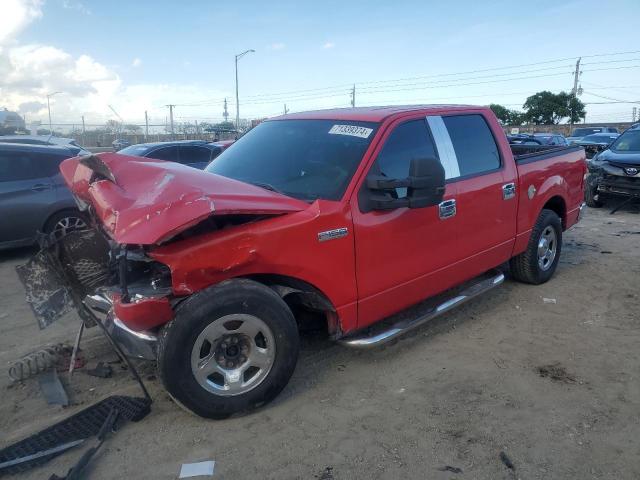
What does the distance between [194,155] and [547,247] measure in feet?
26.6

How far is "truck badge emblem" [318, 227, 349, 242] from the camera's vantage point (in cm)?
324

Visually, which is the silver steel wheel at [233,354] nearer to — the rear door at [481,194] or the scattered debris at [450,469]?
the scattered debris at [450,469]

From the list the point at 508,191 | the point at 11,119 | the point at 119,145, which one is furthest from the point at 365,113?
the point at 11,119

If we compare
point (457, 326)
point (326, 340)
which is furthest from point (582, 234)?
point (326, 340)

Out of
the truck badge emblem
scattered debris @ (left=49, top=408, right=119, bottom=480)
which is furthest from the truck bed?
scattered debris @ (left=49, top=408, right=119, bottom=480)

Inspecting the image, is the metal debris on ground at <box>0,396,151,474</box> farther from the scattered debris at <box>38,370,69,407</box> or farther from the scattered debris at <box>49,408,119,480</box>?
the scattered debris at <box>38,370,69,407</box>

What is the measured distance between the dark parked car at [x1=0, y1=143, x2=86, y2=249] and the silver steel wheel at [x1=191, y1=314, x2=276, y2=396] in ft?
15.4

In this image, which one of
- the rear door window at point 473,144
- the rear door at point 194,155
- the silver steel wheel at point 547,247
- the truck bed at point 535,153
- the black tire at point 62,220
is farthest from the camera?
the rear door at point 194,155

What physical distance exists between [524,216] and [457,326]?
1.34 metres

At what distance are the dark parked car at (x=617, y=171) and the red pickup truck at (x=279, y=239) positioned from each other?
666 centimetres

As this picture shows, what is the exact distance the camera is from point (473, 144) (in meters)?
4.53

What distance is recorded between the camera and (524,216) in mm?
4996

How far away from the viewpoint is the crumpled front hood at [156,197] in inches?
107

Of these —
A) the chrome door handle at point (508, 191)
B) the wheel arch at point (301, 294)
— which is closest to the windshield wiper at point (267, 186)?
the wheel arch at point (301, 294)
